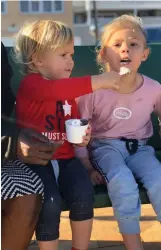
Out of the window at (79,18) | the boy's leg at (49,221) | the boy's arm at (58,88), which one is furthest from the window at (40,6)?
the boy's leg at (49,221)

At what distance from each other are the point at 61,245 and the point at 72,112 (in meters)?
0.95

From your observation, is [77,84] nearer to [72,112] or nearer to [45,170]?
[72,112]

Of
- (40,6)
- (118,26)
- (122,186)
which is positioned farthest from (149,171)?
(40,6)

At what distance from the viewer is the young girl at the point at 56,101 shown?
2.27m

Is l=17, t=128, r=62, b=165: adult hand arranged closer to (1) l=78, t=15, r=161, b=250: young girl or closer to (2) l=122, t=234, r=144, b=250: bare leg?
(1) l=78, t=15, r=161, b=250: young girl

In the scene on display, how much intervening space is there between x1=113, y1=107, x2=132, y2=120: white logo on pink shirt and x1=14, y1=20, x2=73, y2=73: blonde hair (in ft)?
1.73

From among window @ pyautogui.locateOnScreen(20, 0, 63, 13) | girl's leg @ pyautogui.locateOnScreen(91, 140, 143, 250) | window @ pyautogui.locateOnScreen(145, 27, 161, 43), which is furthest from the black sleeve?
window @ pyautogui.locateOnScreen(20, 0, 63, 13)

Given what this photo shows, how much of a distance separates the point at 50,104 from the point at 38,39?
36 cm

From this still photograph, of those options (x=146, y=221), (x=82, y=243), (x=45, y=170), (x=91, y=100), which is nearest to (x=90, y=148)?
(x=91, y=100)

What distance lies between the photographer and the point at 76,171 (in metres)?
2.42

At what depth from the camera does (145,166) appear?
2.54 metres

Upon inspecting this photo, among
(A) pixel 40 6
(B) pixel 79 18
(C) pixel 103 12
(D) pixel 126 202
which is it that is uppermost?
(D) pixel 126 202

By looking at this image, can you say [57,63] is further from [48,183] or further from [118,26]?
[48,183]

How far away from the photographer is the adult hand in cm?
217
